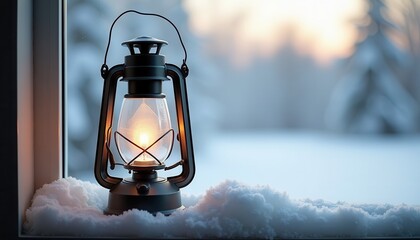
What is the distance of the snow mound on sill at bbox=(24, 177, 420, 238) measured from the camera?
0.81 m

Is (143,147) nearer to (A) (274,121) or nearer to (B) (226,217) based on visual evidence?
(B) (226,217)

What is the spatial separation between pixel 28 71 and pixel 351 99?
16.6 ft

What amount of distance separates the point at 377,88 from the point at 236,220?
5.07m

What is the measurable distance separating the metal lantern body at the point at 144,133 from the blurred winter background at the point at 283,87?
1303 millimetres

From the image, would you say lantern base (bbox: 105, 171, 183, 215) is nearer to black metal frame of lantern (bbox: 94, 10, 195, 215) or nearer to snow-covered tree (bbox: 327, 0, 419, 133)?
black metal frame of lantern (bbox: 94, 10, 195, 215)

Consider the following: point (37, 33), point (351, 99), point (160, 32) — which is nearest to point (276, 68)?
point (351, 99)

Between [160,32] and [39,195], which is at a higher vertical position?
[160,32]

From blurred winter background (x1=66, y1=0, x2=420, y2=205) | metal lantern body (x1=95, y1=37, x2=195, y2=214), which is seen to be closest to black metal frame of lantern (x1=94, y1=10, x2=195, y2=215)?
metal lantern body (x1=95, y1=37, x2=195, y2=214)

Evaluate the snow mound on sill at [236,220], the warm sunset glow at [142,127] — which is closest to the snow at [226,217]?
the snow mound on sill at [236,220]

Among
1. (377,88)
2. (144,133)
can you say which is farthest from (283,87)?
(144,133)

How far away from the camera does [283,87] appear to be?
673 centimetres

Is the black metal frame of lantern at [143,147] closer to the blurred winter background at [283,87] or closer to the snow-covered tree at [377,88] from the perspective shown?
the blurred winter background at [283,87]
